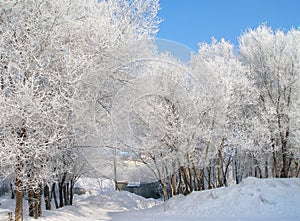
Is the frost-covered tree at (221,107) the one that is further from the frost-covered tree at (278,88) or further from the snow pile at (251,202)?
the snow pile at (251,202)

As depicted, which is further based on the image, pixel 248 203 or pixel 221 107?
pixel 221 107

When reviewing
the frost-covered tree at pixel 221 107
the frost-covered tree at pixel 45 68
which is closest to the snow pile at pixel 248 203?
the frost-covered tree at pixel 221 107

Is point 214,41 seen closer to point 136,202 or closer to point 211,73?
point 211,73

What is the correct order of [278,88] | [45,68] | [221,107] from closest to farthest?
[45,68] < [221,107] < [278,88]

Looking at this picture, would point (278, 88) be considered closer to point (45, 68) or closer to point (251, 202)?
point (251, 202)

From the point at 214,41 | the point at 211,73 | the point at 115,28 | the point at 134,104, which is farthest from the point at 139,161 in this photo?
the point at 214,41

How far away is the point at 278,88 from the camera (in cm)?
1698

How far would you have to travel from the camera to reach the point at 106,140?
11523 millimetres

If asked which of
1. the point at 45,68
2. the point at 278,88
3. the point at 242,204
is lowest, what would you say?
the point at 242,204

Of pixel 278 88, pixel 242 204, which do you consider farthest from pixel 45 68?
pixel 278 88

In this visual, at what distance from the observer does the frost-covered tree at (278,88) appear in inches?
640

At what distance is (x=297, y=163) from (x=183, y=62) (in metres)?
9.21

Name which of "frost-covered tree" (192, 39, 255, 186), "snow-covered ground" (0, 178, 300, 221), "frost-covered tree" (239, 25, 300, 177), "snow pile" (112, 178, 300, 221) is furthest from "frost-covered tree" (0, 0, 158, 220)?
"frost-covered tree" (239, 25, 300, 177)

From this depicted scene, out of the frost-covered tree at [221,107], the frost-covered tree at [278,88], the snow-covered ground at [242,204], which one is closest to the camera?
the snow-covered ground at [242,204]
